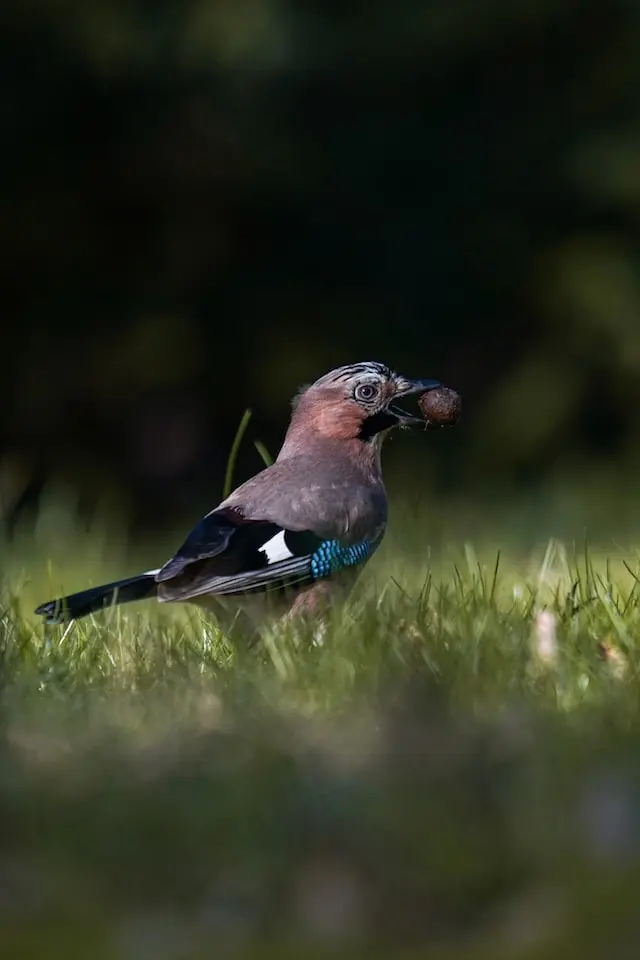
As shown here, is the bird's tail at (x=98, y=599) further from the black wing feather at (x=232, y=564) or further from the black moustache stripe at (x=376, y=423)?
the black moustache stripe at (x=376, y=423)

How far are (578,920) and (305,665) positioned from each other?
4.63ft

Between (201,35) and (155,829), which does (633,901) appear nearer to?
(155,829)

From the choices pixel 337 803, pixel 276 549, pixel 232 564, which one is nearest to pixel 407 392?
pixel 276 549

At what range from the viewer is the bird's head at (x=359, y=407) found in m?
4.81

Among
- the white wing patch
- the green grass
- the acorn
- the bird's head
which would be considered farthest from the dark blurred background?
the green grass

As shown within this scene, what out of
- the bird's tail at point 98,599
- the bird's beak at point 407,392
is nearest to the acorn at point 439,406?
the bird's beak at point 407,392

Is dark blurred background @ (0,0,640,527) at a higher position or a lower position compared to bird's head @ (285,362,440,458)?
higher

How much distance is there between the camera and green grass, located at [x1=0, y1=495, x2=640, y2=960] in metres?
2.23

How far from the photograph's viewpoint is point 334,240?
12.5 meters

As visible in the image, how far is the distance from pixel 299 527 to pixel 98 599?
1.75ft

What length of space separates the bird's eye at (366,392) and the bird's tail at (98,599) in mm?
893

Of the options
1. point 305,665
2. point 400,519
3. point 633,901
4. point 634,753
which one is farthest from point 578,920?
point 400,519

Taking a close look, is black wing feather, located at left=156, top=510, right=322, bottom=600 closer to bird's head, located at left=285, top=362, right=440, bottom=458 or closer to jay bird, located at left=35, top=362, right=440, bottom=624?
jay bird, located at left=35, top=362, right=440, bottom=624

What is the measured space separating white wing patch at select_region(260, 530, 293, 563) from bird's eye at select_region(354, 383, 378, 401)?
700mm
